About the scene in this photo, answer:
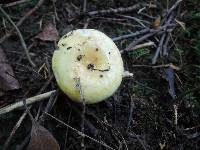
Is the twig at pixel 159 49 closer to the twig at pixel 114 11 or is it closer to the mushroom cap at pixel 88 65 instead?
the twig at pixel 114 11

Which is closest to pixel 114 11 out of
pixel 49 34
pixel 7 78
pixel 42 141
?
pixel 49 34

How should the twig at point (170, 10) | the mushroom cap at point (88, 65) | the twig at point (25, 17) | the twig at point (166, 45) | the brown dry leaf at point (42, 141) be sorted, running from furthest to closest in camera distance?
the twig at point (170, 10), the twig at point (166, 45), the twig at point (25, 17), the mushroom cap at point (88, 65), the brown dry leaf at point (42, 141)

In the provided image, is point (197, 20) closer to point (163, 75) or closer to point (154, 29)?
point (154, 29)

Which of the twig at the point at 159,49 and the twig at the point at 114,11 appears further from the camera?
the twig at the point at 114,11

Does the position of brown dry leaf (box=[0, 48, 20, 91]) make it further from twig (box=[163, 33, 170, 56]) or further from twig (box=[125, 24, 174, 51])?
twig (box=[163, 33, 170, 56])

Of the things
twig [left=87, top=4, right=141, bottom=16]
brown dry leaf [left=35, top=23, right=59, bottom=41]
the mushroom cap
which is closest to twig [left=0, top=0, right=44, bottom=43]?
brown dry leaf [left=35, top=23, right=59, bottom=41]

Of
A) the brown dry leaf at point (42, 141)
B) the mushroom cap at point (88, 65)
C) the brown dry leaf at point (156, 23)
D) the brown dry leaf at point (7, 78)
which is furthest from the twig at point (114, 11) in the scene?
the brown dry leaf at point (42, 141)

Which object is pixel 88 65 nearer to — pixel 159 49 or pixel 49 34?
pixel 49 34
